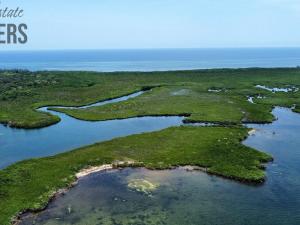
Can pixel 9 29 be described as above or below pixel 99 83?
above

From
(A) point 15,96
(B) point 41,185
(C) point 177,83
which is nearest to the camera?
(B) point 41,185

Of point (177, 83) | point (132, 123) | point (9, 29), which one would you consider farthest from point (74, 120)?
point (177, 83)

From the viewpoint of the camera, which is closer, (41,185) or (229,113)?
(41,185)

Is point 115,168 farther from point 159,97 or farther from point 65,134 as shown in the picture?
point 159,97

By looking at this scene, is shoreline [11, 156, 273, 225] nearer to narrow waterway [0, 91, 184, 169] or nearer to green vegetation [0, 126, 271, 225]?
green vegetation [0, 126, 271, 225]

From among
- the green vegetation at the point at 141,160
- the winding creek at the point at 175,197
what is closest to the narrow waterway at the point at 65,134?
the winding creek at the point at 175,197

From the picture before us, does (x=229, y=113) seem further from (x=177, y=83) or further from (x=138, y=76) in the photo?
(x=138, y=76)
